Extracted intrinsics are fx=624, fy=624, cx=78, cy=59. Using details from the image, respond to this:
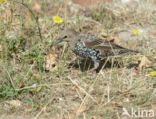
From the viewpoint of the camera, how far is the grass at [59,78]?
652 centimetres

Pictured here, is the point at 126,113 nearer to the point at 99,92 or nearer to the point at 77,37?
the point at 99,92

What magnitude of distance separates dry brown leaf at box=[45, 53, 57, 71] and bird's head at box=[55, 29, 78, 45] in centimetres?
19

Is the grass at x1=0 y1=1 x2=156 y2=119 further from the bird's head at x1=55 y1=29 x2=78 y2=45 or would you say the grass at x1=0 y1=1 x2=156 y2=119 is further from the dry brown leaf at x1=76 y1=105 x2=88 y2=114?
the bird's head at x1=55 y1=29 x2=78 y2=45

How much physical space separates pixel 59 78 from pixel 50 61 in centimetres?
44

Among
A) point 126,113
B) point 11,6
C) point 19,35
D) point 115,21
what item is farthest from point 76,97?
point 115,21

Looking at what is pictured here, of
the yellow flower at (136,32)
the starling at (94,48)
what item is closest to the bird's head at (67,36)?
the starling at (94,48)

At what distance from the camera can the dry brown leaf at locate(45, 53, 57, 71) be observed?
Answer: 24.6 ft

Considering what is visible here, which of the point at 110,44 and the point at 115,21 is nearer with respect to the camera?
the point at 110,44

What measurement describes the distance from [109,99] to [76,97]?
451 mm

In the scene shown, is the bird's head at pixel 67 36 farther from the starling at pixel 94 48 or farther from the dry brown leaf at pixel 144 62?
the dry brown leaf at pixel 144 62

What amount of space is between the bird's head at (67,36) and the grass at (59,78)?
146mm

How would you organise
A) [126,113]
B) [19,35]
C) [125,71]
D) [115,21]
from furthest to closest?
1. [115,21]
2. [19,35]
3. [125,71]
4. [126,113]

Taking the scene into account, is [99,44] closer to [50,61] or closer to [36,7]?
[50,61]

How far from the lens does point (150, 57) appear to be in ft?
26.3
